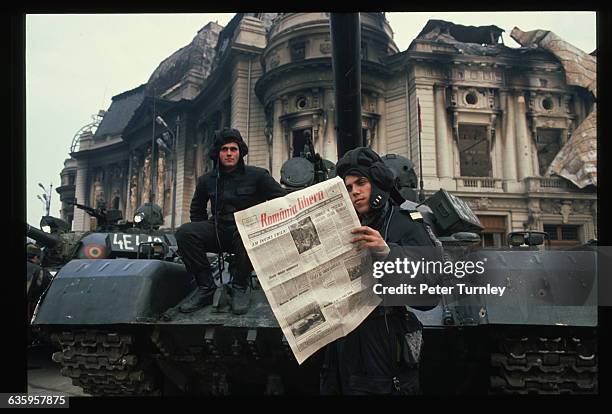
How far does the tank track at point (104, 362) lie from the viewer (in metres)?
3.84

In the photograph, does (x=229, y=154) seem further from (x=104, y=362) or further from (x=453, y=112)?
(x=453, y=112)

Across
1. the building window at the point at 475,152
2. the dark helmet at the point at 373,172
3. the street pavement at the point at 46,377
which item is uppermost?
the building window at the point at 475,152

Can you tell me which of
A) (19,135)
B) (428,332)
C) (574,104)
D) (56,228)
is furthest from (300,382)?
(574,104)

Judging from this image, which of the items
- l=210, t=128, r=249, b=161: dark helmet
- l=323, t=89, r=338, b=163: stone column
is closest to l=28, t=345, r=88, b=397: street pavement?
l=210, t=128, r=249, b=161: dark helmet

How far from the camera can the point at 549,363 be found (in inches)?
135

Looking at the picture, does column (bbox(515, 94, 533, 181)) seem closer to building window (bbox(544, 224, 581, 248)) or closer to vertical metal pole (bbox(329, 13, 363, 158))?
building window (bbox(544, 224, 581, 248))

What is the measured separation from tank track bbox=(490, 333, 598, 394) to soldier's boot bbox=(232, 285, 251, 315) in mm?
1694

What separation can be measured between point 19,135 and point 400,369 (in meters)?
2.76

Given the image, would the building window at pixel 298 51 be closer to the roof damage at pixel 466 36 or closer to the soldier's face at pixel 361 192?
the roof damage at pixel 466 36

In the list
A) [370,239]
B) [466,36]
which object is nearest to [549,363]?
[370,239]

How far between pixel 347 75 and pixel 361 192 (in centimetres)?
214

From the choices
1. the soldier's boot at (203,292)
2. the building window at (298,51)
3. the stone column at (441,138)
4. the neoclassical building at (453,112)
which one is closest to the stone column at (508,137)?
the neoclassical building at (453,112)

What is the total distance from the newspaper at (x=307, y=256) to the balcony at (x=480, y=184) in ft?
56.3

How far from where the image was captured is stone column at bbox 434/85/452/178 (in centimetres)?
1888
